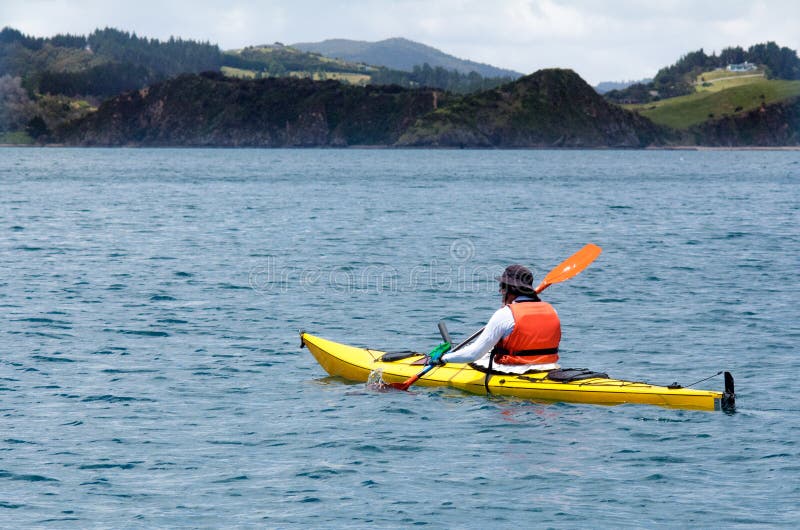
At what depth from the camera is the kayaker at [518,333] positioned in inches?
583

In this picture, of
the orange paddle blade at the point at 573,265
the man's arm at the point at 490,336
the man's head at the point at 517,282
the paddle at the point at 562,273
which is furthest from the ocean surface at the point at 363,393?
the orange paddle blade at the point at 573,265

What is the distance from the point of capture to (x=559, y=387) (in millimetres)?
15008

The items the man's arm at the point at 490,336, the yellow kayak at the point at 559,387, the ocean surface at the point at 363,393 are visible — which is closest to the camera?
the ocean surface at the point at 363,393

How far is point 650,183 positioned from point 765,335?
284 ft

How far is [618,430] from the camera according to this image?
14.1 m

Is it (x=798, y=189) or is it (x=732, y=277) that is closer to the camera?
(x=732, y=277)

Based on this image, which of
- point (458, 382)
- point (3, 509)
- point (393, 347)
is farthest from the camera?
point (393, 347)

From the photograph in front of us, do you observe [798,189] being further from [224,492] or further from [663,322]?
[224,492]

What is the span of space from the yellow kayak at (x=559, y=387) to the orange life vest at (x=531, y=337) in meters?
0.26

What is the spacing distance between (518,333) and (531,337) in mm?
202

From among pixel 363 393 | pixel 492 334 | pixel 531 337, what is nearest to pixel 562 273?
pixel 531 337

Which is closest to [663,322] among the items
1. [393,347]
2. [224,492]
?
[393,347]

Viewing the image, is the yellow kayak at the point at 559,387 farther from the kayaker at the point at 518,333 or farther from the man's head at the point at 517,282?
the man's head at the point at 517,282

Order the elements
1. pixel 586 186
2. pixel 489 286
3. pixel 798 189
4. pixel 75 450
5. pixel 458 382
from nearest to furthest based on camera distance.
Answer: pixel 75 450
pixel 458 382
pixel 489 286
pixel 798 189
pixel 586 186
